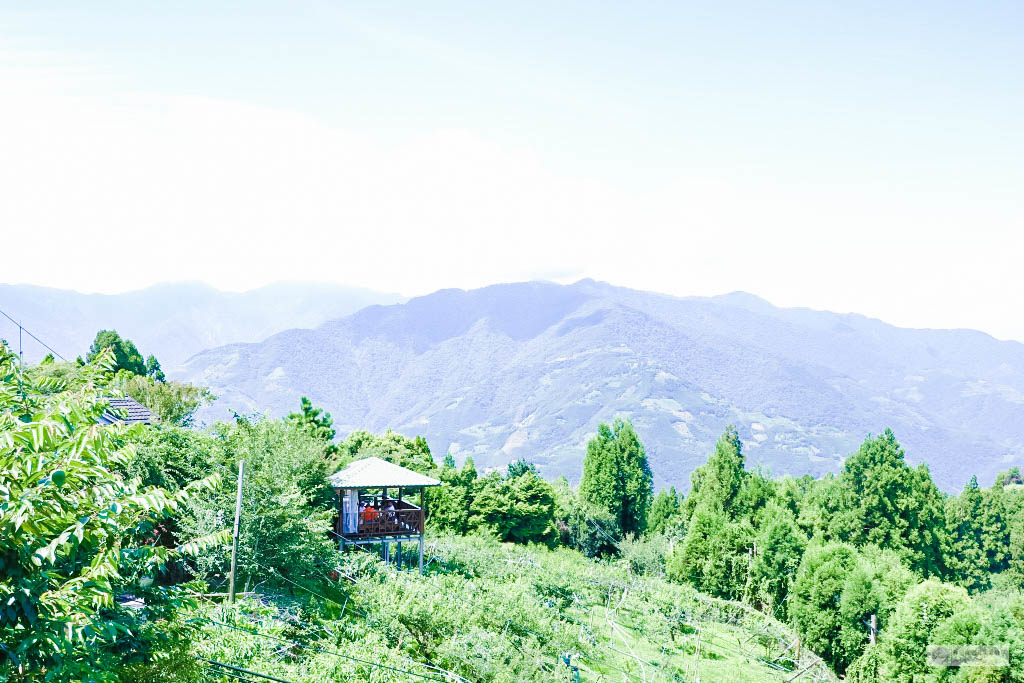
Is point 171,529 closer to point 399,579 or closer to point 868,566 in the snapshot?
point 399,579

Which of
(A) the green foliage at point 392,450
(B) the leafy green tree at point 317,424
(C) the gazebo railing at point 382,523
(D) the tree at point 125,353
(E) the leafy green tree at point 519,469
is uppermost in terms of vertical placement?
(D) the tree at point 125,353

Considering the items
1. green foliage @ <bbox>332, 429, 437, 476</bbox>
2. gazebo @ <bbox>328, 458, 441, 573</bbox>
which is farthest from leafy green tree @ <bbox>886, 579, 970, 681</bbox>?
green foliage @ <bbox>332, 429, 437, 476</bbox>

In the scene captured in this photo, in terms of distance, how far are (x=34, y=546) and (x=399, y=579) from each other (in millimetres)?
13166

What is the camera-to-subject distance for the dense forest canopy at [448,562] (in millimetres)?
3955

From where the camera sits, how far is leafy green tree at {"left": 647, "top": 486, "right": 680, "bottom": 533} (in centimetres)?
4058

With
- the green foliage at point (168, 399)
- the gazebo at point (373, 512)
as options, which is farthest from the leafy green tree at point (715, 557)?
the green foliage at point (168, 399)

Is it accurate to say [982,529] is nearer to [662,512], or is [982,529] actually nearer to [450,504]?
[662,512]

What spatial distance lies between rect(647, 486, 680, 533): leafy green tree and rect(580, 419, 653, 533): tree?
0.47 metres

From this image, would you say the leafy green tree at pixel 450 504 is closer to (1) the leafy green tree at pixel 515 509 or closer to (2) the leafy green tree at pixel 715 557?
(1) the leafy green tree at pixel 515 509

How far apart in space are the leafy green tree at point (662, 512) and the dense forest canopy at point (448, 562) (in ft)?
0.59

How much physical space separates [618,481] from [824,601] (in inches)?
783

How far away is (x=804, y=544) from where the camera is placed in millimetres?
28031

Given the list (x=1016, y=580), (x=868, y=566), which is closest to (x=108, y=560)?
(x=868, y=566)

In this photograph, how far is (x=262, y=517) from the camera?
1409 centimetres
